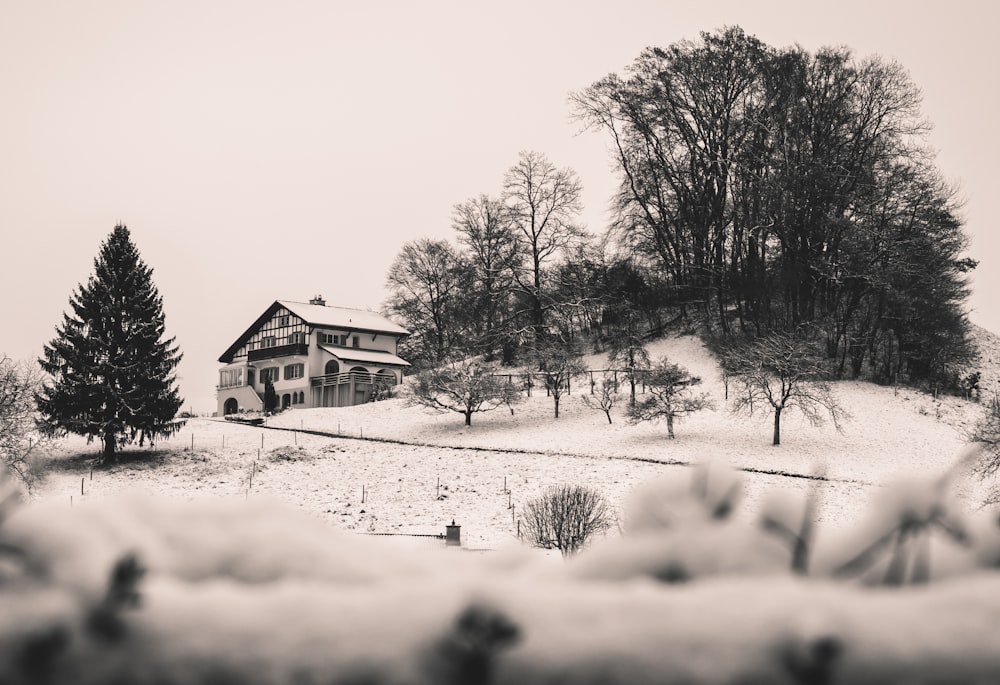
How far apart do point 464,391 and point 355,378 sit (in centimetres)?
1418

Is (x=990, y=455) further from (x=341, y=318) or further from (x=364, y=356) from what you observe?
(x=341, y=318)

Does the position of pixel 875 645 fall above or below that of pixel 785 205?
below

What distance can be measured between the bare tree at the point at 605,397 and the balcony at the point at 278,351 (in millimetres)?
21890

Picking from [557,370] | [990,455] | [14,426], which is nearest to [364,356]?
[557,370]

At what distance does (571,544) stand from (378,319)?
45.9 meters

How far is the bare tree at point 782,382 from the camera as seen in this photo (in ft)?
114

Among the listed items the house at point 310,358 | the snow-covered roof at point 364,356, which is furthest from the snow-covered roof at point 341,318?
the snow-covered roof at point 364,356

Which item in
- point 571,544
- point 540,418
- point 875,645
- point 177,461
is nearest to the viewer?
point 875,645

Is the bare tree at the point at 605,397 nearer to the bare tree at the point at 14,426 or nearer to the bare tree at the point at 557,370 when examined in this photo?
the bare tree at the point at 557,370

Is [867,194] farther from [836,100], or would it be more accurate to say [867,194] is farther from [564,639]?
[564,639]

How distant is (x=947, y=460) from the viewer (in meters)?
31.0

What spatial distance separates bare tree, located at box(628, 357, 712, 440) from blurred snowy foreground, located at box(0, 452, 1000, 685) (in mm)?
33724

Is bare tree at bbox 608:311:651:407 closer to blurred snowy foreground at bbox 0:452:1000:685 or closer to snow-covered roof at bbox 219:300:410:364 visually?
snow-covered roof at bbox 219:300:410:364

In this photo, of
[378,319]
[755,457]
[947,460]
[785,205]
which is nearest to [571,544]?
[755,457]
